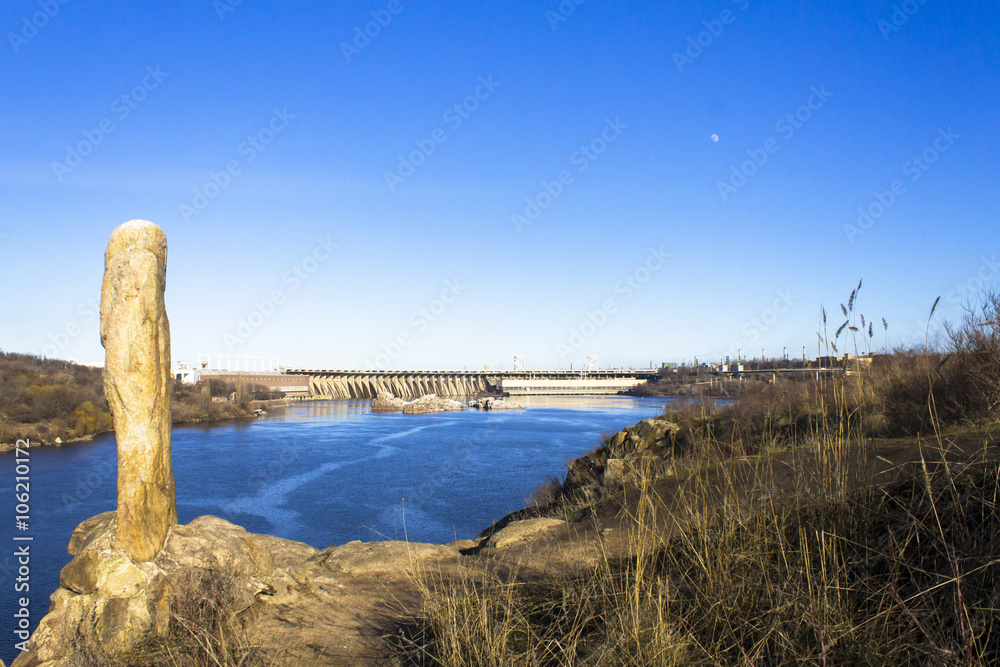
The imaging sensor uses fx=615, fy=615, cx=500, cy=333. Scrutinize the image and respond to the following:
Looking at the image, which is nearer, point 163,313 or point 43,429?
point 163,313

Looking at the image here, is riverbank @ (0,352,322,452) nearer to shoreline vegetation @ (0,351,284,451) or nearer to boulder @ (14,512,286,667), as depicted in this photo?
shoreline vegetation @ (0,351,284,451)

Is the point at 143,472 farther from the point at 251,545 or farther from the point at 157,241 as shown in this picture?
the point at 157,241

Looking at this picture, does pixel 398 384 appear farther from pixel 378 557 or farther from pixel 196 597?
pixel 196 597

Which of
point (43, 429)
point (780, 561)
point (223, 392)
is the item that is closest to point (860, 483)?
point (780, 561)

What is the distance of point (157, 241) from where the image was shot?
668 cm

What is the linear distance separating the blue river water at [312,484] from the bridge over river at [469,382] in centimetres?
7151

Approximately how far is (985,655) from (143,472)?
693 centimetres

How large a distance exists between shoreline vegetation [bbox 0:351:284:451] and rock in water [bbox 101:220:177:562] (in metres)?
30.1

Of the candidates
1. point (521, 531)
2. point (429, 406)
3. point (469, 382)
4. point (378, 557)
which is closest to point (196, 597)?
point (378, 557)

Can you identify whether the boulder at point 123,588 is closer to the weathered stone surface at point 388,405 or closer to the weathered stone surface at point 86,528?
the weathered stone surface at point 86,528

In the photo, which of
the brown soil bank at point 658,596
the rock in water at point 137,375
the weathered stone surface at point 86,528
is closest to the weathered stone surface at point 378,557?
the brown soil bank at point 658,596

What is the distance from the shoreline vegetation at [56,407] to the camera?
43812 millimetres

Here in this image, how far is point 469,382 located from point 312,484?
10604cm

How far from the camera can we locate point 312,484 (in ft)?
95.3
